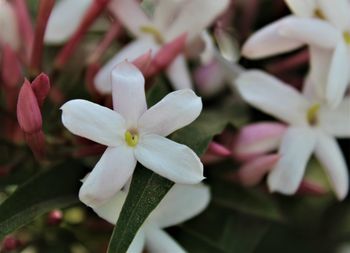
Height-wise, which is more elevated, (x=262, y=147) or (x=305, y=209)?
(x=262, y=147)

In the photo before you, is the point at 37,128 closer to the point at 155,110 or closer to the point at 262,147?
the point at 155,110

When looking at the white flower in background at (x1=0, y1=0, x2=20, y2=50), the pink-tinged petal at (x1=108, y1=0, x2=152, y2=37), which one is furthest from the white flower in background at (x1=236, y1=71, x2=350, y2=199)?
the white flower in background at (x1=0, y1=0, x2=20, y2=50)

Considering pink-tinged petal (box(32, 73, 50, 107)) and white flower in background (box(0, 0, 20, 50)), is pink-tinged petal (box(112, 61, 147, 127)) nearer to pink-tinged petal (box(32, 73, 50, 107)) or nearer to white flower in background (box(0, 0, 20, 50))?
pink-tinged petal (box(32, 73, 50, 107))

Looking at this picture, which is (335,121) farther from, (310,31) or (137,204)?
(137,204)

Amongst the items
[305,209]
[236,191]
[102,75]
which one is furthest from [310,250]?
[102,75]

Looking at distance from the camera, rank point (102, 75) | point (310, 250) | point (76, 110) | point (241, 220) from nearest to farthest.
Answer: point (76, 110)
point (102, 75)
point (241, 220)
point (310, 250)

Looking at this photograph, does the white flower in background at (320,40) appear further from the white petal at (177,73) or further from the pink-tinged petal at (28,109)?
the pink-tinged petal at (28,109)
